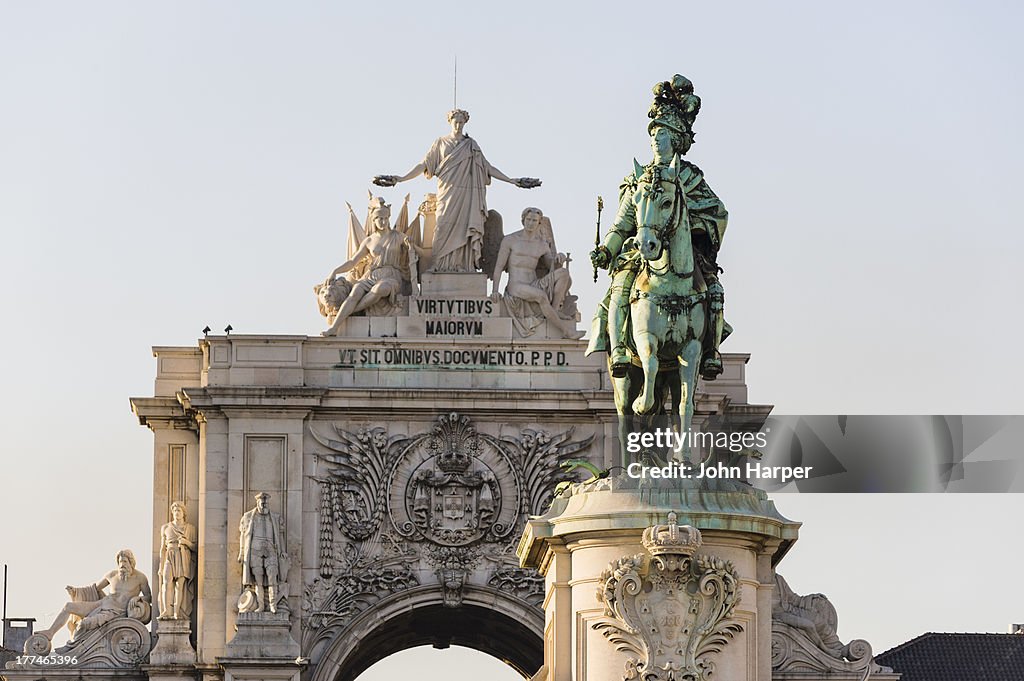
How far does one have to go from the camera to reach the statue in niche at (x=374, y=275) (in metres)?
64.6

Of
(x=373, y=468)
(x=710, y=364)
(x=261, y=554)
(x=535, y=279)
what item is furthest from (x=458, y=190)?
(x=710, y=364)

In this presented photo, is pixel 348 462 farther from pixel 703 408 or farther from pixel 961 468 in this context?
pixel 961 468

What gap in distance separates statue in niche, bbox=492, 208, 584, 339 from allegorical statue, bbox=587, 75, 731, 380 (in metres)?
33.2

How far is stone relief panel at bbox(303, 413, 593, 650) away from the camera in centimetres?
6400

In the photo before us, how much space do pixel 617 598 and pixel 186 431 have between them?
36.3 meters

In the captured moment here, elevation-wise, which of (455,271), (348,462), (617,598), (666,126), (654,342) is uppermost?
(455,271)

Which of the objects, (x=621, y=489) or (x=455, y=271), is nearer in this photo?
(x=621, y=489)

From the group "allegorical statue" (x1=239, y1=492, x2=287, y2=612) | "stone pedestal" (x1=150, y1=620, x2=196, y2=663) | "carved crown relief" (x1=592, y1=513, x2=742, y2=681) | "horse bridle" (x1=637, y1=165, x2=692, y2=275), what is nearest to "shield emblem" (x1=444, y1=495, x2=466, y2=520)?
"allegorical statue" (x1=239, y1=492, x2=287, y2=612)

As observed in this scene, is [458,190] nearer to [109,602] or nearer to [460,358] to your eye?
[460,358]

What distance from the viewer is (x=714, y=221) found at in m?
31.2

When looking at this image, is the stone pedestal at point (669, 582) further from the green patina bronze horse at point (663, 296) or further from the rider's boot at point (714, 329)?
the rider's boot at point (714, 329)

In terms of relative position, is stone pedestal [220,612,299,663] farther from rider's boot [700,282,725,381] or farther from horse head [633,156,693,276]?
horse head [633,156,693,276]

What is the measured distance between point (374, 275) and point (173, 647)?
835 centimetres

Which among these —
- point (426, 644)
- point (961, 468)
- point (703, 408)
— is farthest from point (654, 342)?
point (426, 644)
